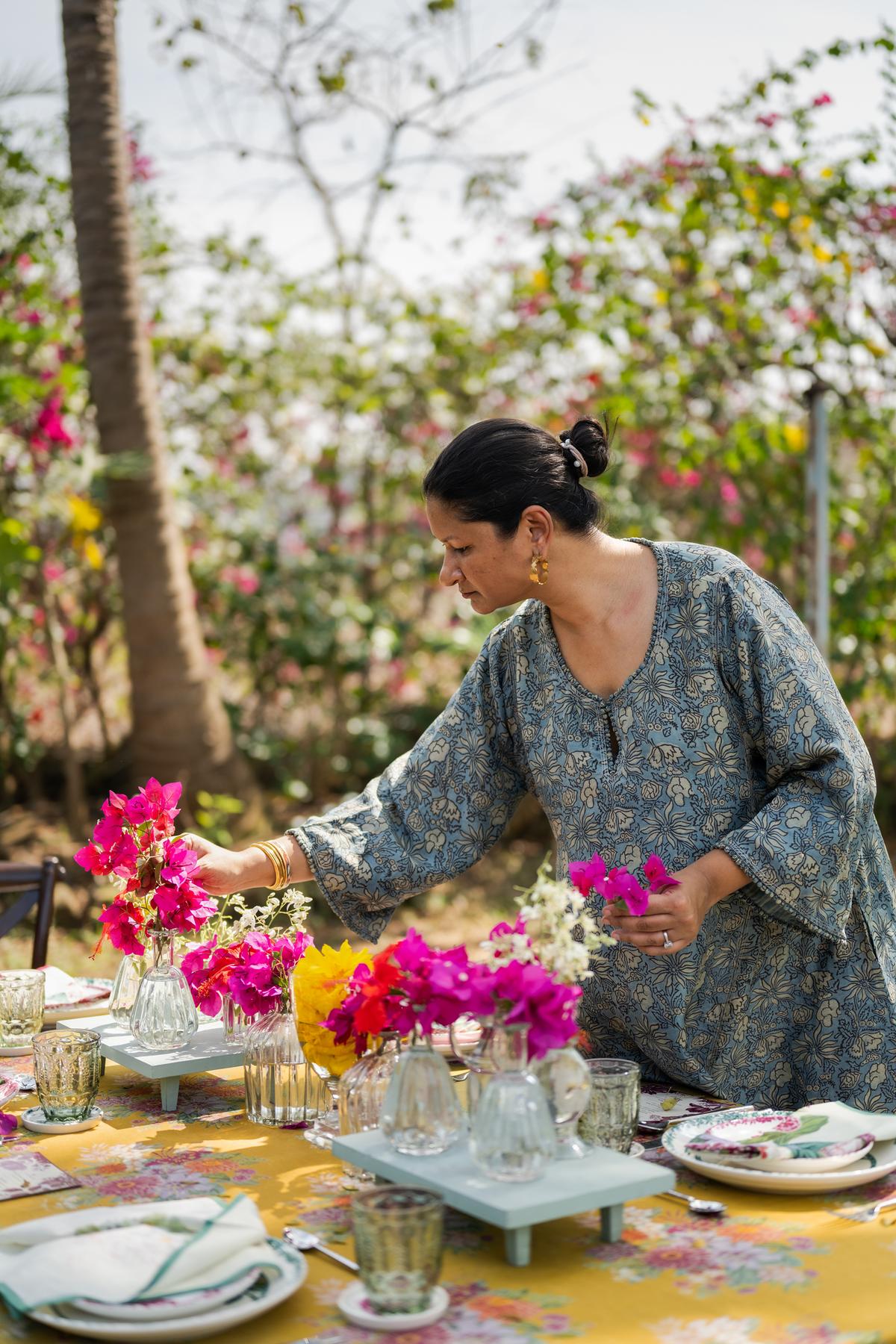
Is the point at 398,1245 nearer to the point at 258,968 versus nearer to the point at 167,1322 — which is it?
the point at 167,1322

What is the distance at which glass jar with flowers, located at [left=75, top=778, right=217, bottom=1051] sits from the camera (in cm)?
208

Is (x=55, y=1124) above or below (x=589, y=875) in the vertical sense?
below

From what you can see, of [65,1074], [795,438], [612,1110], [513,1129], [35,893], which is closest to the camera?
[513,1129]

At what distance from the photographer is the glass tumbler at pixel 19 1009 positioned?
2.38 m

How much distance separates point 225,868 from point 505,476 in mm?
771

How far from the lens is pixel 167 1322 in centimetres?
129

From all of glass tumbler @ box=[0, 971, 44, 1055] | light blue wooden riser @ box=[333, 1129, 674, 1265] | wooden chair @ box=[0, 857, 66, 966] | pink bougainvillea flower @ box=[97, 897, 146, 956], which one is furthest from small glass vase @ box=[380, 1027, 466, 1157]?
wooden chair @ box=[0, 857, 66, 966]

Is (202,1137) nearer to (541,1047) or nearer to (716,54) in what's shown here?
(541,1047)

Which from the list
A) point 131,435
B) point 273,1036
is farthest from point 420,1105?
point 131,435

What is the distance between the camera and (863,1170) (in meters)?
1.64

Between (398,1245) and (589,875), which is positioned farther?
(589,875)

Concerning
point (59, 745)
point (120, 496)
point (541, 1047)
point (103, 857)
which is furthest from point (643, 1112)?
point (59, 745)

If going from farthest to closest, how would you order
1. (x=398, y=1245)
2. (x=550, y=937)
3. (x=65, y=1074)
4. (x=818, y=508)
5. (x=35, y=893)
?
(x=818, y=508) → (x=35, y=893) → (x=65, y=1074) → (x=550, y=937) → (x=398, y=1245)

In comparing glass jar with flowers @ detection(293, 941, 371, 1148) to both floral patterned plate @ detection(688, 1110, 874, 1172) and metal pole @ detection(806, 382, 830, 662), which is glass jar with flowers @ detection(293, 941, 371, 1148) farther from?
metal pole @ detection(806, 382, 830, 662)
